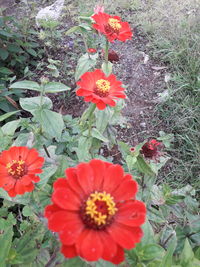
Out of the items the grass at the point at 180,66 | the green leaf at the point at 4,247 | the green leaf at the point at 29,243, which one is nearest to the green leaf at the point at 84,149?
the green leaf at the point at 29,243

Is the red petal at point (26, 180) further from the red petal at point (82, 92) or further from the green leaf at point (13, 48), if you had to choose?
the green leaf at point (13, 48)

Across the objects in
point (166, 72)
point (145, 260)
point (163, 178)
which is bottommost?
point (163, 178)

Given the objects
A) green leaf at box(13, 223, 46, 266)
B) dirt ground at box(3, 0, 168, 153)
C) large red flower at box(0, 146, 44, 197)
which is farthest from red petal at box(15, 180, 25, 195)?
dirt ground at box(3, 0, 168, 153)

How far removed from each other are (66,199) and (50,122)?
1.75ft

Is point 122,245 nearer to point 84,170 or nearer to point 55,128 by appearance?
point 84,170

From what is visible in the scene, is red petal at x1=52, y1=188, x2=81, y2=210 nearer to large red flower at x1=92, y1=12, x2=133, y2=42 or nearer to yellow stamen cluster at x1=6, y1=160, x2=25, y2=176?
yellow stamen cluster at x1=6, y1=160, x2=25, y2=176

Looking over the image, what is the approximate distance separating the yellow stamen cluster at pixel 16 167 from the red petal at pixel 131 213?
331 mm

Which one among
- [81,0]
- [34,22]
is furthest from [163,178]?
[81,0]

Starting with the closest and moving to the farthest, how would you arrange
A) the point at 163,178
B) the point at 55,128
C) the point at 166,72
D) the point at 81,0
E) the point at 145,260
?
the point at 145,260 < the point at 55,128 < the point at 163,178 < the point at 166,72 < the point at 81,0

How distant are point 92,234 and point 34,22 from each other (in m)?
2.33

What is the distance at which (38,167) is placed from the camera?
2.70 ft

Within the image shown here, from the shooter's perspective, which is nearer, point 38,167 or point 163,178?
point 38,167

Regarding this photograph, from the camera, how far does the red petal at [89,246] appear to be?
528 mm

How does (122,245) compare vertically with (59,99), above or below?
above
